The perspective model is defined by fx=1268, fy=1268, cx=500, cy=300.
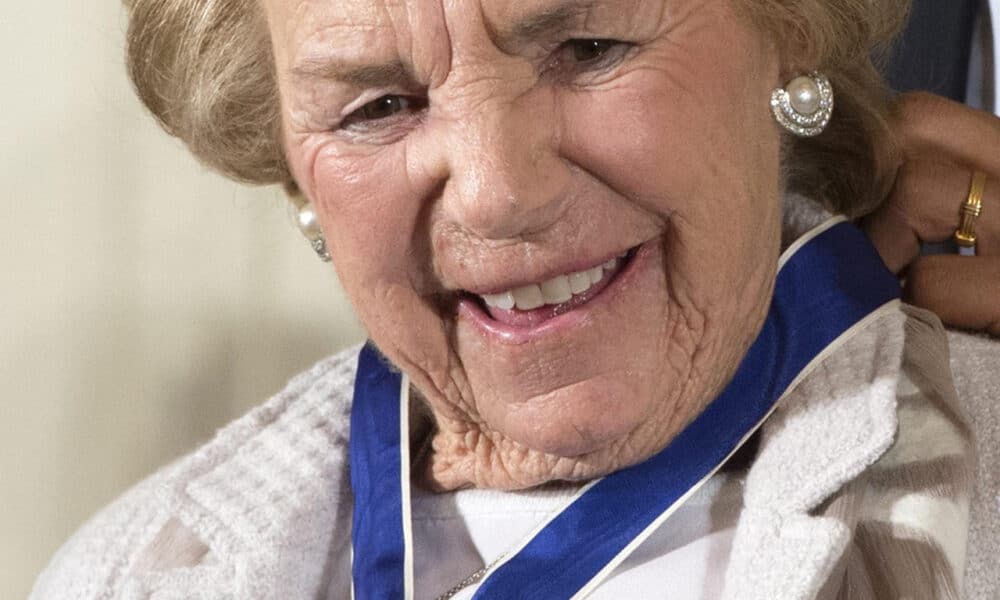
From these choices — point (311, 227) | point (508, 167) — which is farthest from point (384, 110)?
point (311, 227)

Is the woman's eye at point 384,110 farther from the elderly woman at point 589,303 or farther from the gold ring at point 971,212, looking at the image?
the gold ring at point 971,212

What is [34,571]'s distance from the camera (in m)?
2.36

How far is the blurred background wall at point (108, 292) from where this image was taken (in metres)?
2.21

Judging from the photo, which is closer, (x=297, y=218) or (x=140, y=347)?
(x=297, y=218)

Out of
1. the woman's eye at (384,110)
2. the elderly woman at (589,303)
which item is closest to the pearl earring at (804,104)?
the elderly woman at (589,303)

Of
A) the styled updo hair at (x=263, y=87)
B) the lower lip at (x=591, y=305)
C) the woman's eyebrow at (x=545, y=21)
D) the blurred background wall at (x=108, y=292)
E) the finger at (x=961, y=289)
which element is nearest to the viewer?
the woman's eyebrow at (x=545, y=21)

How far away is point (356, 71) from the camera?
3.99ft

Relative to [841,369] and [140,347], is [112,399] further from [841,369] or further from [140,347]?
[841,369]

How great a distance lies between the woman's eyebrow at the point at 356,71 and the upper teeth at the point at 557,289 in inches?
9.3

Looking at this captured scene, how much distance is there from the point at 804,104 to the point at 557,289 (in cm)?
33

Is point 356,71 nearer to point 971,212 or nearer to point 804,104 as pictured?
point 804,104

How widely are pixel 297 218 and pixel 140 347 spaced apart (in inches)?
35.1

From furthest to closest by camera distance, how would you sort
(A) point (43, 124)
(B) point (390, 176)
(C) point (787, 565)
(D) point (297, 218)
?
(A) point (43, 124) < (D) point (297, 218) < (B) point (390, 176) < (C) point (787, 565)

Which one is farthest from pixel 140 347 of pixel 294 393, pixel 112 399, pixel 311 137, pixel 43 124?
pixel 311 137
